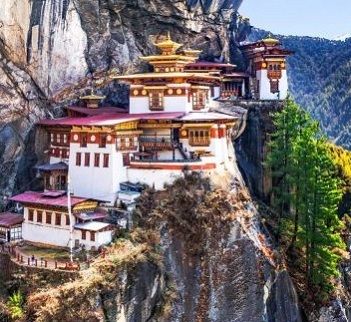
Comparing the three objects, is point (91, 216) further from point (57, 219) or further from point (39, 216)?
point (39, 216)

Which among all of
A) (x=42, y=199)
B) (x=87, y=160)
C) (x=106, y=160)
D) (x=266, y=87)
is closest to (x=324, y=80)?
(x=266, y=87)

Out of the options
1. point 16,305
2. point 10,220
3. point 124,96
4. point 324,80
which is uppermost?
point 324,80

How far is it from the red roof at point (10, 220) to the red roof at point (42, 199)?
1137mm

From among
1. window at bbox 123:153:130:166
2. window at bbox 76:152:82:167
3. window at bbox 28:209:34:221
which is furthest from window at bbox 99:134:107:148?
window at bbox 28:209:34:221

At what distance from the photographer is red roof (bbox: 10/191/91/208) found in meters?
39.2

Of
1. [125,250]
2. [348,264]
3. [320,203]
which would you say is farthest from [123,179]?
[348,264]

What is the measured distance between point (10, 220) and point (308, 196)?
58.9 feet

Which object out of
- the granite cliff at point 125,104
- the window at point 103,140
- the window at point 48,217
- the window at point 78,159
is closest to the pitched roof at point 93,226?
the window at point 48,217

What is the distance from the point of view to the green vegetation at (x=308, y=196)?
43.9m

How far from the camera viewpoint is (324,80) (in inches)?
4456

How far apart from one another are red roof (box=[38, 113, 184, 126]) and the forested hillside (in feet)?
230

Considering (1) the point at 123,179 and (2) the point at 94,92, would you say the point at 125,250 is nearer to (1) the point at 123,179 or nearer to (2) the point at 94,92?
(1) the point at 123,179

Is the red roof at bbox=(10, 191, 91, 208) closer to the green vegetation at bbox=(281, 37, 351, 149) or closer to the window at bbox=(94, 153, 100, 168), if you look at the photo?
the window at bbox=(94, 153, 100, 168)

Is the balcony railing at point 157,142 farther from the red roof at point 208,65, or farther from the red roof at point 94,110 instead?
the red roof at point 208,65
